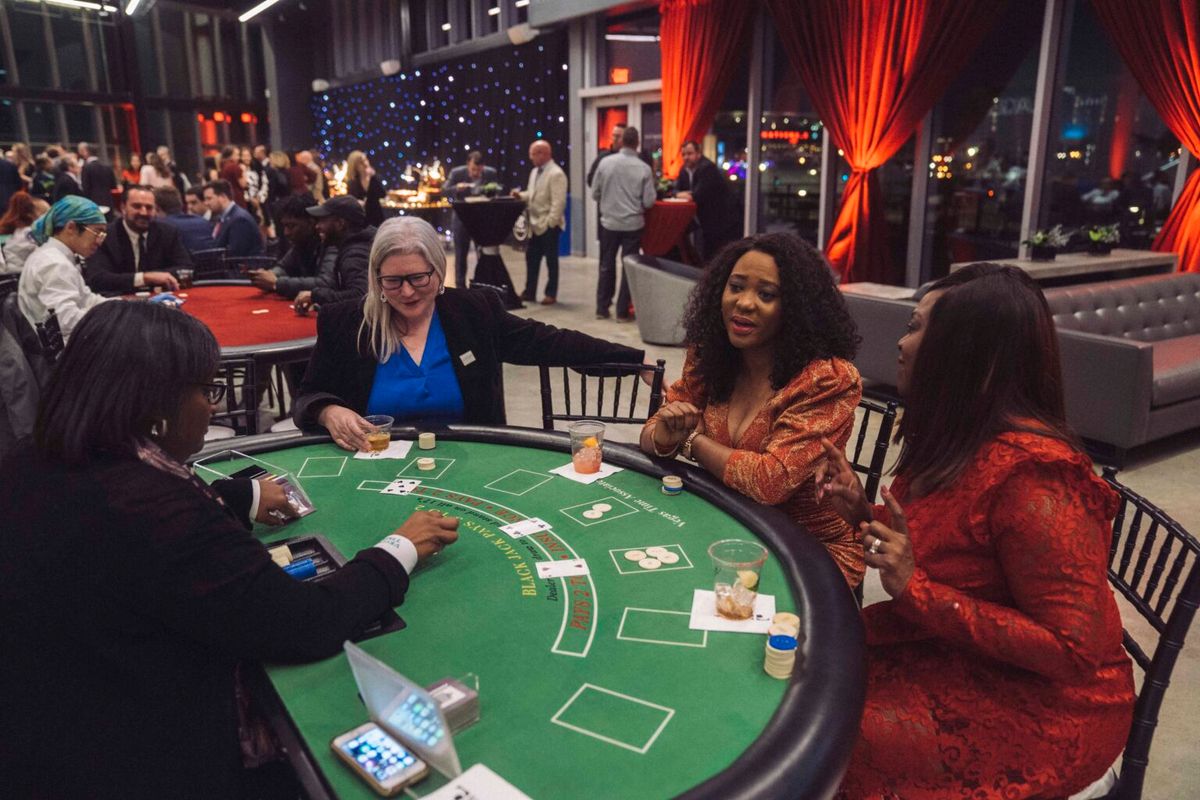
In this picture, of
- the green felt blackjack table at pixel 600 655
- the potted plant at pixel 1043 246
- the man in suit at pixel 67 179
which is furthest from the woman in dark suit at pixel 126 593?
the man in suit at pixel 67 179

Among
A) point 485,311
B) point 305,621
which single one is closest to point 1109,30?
point 485,311

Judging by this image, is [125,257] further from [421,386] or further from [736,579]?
[736,579]

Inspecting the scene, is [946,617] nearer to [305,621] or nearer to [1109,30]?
[305,621]

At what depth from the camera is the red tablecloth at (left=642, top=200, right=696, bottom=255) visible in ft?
26.3

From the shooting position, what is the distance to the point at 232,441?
2.28m

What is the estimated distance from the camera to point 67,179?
9742 mm

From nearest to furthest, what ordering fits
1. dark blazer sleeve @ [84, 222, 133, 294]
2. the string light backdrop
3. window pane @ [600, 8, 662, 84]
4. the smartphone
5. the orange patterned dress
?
the smartphone → the orange patterned dress → dark blazer sleeve @ [84, 222, 133, 294] → window pane @ [600, 8, 662, 84] → the string light backdrop

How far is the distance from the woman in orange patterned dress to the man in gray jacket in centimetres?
546

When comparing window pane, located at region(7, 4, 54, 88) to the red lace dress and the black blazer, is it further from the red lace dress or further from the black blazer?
the red lace dress

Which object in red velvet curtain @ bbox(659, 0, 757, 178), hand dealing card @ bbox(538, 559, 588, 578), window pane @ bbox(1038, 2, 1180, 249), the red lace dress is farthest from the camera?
red velvet curtain @ bbox(659, 0, 757, 178)

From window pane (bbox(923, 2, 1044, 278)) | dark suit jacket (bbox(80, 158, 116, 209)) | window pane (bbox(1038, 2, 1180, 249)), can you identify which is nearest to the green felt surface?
window pane (bbox(1038, 2, 1180, 249))

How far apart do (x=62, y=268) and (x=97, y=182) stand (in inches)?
327

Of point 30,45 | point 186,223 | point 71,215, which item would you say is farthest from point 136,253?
point 30,45

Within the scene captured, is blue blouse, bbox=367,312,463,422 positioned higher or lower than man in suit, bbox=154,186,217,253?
lower
